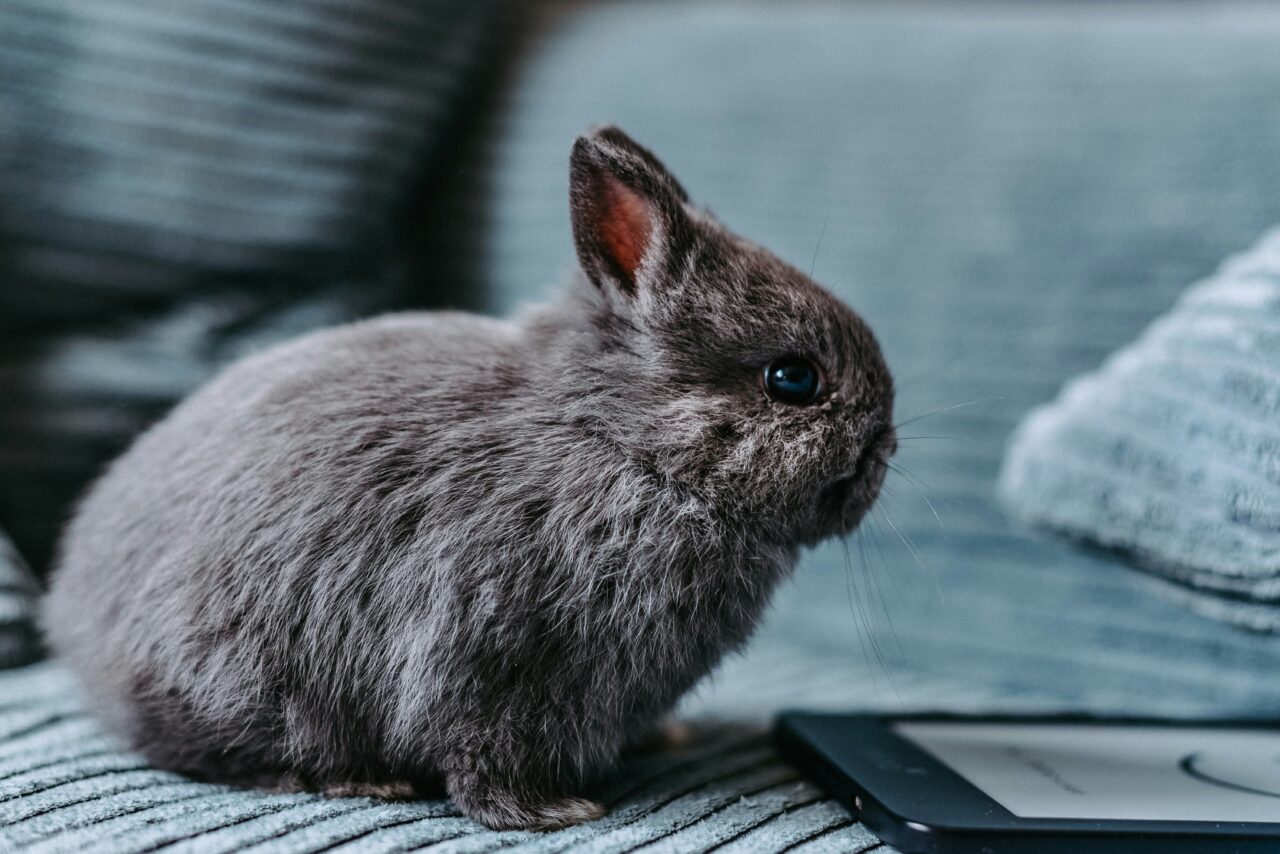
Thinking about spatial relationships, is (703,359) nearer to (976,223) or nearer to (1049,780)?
(1049,780)

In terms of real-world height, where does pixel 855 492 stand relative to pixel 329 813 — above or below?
above

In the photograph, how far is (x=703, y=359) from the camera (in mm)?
768

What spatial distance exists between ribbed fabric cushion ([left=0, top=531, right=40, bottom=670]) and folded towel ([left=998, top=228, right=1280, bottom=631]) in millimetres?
889

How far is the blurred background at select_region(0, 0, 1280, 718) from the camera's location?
47.0 inches

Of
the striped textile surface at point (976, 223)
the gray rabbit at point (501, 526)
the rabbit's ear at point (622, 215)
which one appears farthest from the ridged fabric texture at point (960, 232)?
the rabbit's ear at point (622, 215)

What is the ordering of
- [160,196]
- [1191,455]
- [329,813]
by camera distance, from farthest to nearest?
[160,196]
[1191,455]
[329,813]

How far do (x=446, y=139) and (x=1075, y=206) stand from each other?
777 millimetres

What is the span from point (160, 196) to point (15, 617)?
1.61 ft

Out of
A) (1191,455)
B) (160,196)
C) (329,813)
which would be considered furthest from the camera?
(160,196)

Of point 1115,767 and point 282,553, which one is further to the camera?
point 1115,767

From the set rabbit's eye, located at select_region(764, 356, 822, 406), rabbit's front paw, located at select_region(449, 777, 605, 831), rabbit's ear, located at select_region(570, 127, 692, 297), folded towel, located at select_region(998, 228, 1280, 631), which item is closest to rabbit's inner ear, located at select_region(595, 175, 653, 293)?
rabbit's ear, located at select_region(570, 127, 692, 297)

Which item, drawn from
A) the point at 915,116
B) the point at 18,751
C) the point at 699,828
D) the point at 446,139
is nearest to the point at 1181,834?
the point at 699,828

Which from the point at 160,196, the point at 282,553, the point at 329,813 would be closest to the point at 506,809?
the point at 329,813

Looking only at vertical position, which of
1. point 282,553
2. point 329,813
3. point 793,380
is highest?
point 793,380
